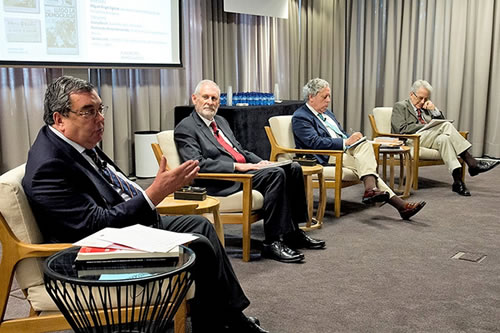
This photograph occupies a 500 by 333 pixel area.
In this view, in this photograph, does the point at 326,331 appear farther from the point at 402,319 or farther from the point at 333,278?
the point at 333,278

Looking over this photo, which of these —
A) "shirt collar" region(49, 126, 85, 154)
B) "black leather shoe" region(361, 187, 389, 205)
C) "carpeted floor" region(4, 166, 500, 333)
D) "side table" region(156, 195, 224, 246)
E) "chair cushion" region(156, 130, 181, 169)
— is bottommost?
"carpeted floor" region(4, 166, 500, 333)

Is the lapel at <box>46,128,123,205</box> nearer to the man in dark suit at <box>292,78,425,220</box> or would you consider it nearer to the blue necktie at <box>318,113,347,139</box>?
the man in dark suit at <box>292,78,425,220</box>

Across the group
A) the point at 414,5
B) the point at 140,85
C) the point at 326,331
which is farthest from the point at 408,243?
the point at 414,5

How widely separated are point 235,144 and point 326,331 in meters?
A: 1.62

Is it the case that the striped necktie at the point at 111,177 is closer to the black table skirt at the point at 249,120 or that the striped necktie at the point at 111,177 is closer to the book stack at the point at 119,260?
the book stack at the point at 119,260

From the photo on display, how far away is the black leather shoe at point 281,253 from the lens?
318cm

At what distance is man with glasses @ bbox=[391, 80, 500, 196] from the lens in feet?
16.6

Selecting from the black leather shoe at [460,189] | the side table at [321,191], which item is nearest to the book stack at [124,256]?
the side table at [321,191]

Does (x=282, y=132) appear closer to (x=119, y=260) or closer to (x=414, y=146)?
(x=414, y=146)

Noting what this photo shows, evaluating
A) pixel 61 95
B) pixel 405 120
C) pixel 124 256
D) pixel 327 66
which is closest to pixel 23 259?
pixel 124 256

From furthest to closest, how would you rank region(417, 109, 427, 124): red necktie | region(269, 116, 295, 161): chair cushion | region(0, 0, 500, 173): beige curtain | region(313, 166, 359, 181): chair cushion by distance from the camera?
1. region(0, 0, 500, 173): beige curtain
2. region(417, 109, 427, 124): red necktie
3. region(269, 116, 295, 161): chair cushion
4. region(313, 166, 359, 181): chair cushion

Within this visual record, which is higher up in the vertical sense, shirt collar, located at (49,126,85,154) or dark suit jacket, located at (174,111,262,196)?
shirt collar, located at (49,126,85,154)

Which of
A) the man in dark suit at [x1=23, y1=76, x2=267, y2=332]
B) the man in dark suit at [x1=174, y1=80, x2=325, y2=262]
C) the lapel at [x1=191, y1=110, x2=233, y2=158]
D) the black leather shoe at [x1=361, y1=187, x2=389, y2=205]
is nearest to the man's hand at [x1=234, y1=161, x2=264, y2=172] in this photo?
the man in dark suit at [x1=174, y1=80, x2=325, y2=262]

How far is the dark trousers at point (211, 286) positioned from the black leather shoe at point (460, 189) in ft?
11.2
